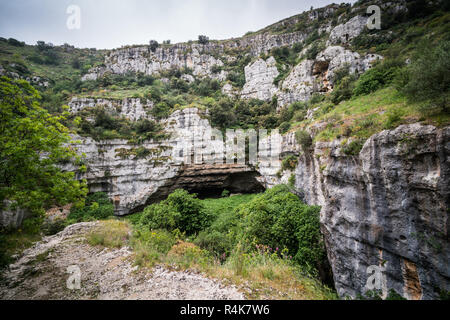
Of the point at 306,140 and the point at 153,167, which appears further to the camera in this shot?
the point at 153,167

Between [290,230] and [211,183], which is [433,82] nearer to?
[290,230]

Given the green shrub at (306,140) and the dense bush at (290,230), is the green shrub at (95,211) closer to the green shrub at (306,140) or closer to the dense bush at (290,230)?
the dense bush at (290,230)

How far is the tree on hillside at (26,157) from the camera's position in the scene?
3381 millimetres

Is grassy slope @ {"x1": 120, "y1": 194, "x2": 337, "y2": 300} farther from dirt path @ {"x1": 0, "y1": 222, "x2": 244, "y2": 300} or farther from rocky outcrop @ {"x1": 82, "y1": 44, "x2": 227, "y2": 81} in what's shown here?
rocky outcrop @ {"x1": 82, "y1": 44, "x2": 227, "y2": 81}

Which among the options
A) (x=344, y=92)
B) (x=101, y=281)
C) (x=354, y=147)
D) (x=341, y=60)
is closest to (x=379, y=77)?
(x=344, y=92)

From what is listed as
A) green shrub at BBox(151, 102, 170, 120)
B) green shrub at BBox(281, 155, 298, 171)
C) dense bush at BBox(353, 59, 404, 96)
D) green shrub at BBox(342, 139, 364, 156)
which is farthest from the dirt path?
green shrub at BBox(151, 102, 170, 120)

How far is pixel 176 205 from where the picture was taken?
11578 millimetres

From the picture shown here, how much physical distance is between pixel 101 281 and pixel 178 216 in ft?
22.8

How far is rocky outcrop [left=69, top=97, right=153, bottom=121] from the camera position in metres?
22.8

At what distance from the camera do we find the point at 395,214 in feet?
15.3

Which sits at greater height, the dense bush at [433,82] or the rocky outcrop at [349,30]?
the rocky outcrop at [349,30]

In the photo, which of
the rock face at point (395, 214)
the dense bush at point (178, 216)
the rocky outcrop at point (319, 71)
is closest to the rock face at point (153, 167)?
the dense bush at point (178, 216)

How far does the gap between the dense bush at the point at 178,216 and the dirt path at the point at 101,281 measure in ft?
16.4

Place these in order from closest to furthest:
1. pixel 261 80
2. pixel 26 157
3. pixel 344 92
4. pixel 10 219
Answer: pixel 26 157 < pixel 10 219 < pixel 344 92 < pixel 261 80
